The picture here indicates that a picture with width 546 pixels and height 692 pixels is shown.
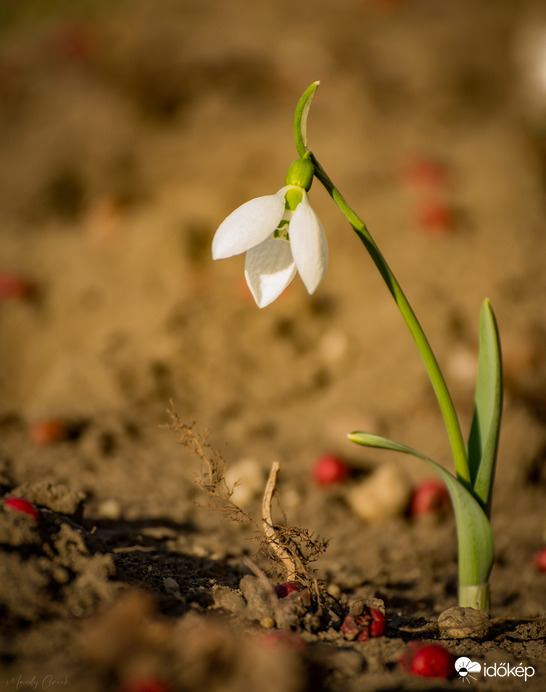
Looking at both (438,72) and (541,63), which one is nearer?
(541,63)

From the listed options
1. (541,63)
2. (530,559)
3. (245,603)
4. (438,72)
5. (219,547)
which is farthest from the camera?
(438,72)

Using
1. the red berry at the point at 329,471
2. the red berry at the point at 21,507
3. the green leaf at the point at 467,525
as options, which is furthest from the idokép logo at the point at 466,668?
the red berry at the point at 329,471

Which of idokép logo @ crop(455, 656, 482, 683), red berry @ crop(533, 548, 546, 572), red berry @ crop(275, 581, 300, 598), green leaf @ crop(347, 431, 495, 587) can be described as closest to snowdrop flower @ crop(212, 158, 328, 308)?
green leaf @ crop(347, 431, 495, 587)

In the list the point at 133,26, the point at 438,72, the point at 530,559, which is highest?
the point at 133,26

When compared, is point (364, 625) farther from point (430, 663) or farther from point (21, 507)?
point (21, 507)

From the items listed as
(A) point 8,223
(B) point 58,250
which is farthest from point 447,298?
(A) point 8,223

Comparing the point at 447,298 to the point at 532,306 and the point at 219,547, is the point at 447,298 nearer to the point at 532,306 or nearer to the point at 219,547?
the point at 532,306

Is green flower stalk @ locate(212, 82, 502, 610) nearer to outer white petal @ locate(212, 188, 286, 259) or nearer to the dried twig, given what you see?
outer white petal @ locate(212, 188, 286, 259)
